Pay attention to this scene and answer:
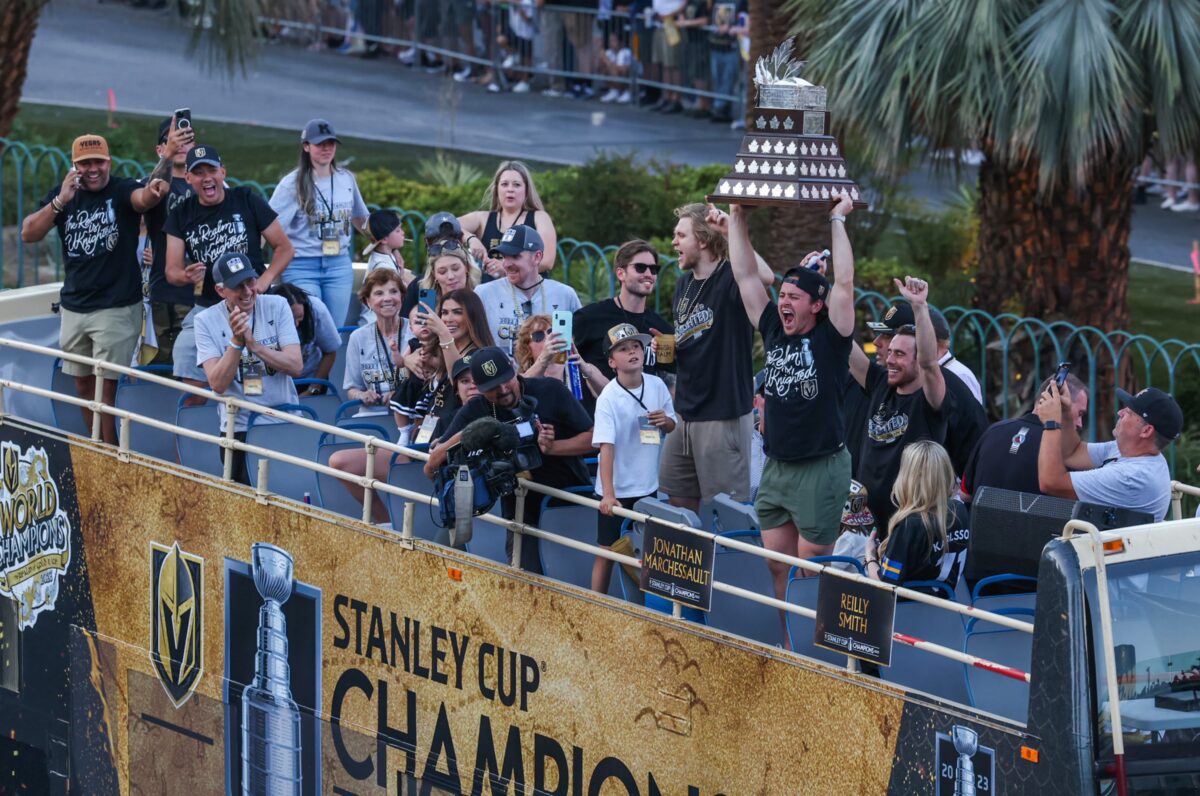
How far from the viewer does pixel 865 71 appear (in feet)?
40.4

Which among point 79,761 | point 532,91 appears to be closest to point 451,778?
point 79,761

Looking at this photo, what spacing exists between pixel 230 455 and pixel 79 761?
6.63ft

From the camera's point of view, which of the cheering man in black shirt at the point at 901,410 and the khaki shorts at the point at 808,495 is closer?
the khaki shorts at the point at 808,495

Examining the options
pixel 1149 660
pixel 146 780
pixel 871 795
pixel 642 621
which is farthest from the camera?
pixel 146 780

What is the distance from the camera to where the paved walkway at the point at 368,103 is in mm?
24078

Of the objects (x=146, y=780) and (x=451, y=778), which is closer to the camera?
(x=451, y=778)

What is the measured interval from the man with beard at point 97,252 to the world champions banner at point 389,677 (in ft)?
4.62

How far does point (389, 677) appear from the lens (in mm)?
7969

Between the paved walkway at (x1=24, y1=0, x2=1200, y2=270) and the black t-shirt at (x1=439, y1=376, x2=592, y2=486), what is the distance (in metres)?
13.8

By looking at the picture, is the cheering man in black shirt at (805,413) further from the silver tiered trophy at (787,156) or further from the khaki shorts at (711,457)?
the khaki shorts at (711,457)

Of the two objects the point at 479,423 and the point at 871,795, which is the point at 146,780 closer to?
the point at 479,423

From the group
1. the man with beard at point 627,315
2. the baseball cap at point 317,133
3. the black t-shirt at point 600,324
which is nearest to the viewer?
the man with beard at point 627,315

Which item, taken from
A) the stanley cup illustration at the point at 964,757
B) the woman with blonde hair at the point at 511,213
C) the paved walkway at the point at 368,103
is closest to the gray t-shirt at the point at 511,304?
the woman with blonde hair at the point at 511,213

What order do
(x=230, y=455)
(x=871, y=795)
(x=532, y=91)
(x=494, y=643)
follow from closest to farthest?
(x=871, y=795), (x=494, y=643), (x=230, y=455), (x=532, y=91)
